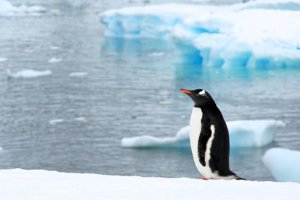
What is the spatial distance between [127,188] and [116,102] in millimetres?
15973

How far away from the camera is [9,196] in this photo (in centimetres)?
276

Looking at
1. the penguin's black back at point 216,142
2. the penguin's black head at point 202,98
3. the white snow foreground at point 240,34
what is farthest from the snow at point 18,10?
the penguin's black back at point 216,142

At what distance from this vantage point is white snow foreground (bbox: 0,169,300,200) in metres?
2.80

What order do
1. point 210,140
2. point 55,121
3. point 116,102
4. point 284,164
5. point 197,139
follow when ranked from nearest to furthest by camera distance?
point 210,140, point 197,139, point 284,164, point 55,121, point 116,102

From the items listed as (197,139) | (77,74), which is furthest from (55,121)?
(197,139)

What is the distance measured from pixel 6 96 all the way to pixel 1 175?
56.3 feet

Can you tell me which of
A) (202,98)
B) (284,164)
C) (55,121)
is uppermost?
(202,98)

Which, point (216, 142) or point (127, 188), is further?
point (216, 142)

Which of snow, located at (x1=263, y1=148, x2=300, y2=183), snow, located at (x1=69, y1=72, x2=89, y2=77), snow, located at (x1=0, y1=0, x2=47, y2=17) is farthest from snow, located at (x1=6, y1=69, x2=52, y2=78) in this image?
snow, located at (x1=0, y1=0, x2=47, y2=17)

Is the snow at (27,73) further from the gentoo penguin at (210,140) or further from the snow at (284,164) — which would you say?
the gentoo penguin at (210,140)

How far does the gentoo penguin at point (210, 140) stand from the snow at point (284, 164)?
15.9 feet

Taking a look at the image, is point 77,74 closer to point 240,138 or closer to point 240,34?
point 240,34

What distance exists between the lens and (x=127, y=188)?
299cm

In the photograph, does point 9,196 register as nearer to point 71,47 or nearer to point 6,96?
point 6,96
